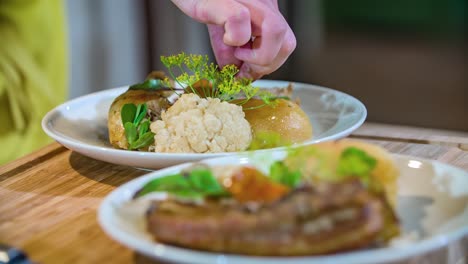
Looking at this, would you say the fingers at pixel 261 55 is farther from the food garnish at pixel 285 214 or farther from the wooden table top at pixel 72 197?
the food garnish at pixel 285 214

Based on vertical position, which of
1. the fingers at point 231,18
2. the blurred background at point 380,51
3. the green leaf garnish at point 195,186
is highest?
the fingers at point 231,18

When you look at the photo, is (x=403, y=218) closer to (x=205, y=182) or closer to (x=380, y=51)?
(x=205, y=182)

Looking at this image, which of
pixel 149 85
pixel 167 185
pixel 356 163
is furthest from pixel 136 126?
pixel 356 163

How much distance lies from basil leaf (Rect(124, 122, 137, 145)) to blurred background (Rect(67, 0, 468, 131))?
2.28 m

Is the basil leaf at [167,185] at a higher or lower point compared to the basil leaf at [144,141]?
higher

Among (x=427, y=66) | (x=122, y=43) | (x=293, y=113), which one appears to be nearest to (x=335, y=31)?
(x=427, y=66)

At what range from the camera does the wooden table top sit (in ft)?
3.00

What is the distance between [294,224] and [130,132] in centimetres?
67

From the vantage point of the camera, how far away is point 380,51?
4555mm

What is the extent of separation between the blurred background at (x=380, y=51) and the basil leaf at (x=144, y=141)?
7.52ft

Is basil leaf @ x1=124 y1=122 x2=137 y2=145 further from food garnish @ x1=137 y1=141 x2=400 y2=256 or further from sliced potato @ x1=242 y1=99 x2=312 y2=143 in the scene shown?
food garnish @ x1=137 y1=141 x2=400 y2=256

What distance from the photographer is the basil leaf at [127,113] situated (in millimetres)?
1354

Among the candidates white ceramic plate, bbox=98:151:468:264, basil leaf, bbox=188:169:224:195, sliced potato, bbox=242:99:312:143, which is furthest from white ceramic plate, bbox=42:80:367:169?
basil leaf, bbox=188:169:224:195

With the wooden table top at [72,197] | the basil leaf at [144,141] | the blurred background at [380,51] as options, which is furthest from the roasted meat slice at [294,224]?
the blurred background at [380,51]
